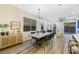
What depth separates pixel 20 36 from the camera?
631 cm

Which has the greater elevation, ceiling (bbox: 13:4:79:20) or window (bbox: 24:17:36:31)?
ceiling (bbox: 13:4:79:20)

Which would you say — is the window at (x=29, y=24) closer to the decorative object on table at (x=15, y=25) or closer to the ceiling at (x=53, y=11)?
the decorative object on table at (x=15, y=25)

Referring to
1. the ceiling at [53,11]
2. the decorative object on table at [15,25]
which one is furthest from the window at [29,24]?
the ceiling at [53,11]

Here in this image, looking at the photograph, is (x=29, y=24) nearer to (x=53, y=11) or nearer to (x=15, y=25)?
(x=15, y=25)

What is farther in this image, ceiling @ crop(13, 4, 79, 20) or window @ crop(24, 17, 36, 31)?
window @ crop(24, 17, 36, 31)

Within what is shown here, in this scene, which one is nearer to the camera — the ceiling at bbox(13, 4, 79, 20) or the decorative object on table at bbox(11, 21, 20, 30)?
the ceiling at bbox(13, 4, 79, 20)

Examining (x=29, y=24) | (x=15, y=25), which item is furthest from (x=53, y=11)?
(x=15, y=25)

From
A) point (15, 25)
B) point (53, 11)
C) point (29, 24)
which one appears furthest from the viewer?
point (29, 24)

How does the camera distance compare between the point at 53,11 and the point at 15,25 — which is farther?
the point at 15,25

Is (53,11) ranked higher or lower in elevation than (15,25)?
higher

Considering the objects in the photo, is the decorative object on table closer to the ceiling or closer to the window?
the window

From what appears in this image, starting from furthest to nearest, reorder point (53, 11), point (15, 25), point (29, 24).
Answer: point (29, 24), point (15, 25), point (53, 11)

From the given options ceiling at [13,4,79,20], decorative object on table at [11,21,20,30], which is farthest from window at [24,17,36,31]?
ceiling at [13,4,79,20]

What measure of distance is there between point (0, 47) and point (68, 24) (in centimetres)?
369
